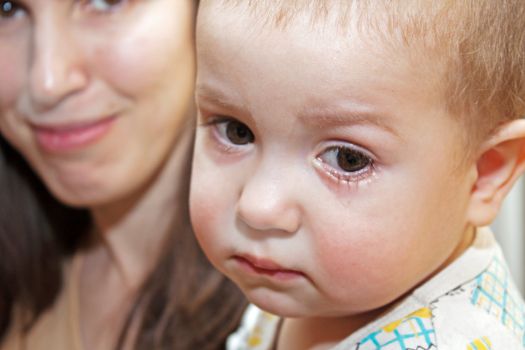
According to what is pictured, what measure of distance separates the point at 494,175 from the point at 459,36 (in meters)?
0.19

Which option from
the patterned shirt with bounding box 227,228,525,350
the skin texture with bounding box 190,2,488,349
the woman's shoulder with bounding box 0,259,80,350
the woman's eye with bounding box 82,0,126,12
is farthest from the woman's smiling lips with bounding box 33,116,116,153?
the patterned shirt with bounding box 227,228,525,350

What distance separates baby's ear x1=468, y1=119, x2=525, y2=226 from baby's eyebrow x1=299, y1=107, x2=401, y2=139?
0.46 ft

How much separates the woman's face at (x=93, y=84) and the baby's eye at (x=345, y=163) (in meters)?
0.61

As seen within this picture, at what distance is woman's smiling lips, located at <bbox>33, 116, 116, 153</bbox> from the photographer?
1.36m

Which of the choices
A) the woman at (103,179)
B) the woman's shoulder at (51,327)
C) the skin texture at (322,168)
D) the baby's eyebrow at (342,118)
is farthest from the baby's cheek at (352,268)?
the woman's shoulder at (51,327)

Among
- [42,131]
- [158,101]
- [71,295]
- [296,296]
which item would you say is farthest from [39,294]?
[296,296]

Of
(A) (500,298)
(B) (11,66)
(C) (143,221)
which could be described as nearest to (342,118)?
(A) (500,298)

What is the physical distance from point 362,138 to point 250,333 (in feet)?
1.66

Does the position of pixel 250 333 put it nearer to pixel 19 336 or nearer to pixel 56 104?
A: pixel 56 104

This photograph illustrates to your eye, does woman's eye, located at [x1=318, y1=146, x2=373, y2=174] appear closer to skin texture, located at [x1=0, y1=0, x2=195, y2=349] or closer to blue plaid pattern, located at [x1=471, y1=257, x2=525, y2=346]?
blue plaid pattern, located at [x1=471, y1=257, x2=525, y2=346]

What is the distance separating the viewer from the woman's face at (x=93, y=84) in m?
1.28

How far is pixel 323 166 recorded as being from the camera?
82 cm

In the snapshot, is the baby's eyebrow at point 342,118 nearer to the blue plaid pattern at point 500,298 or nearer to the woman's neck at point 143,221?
the blue plaid pattern at point 500,298

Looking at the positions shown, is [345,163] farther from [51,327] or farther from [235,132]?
[51,327]
